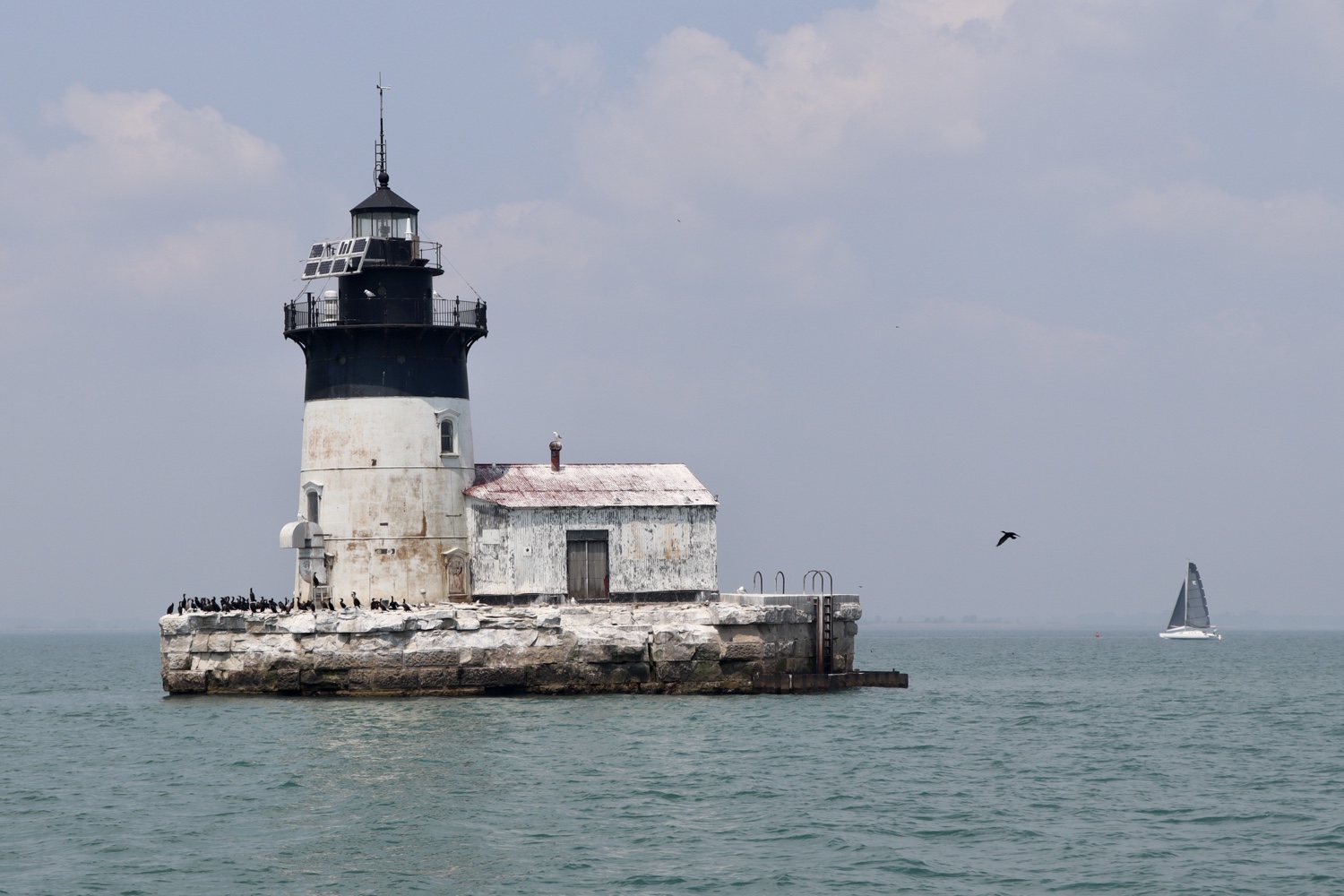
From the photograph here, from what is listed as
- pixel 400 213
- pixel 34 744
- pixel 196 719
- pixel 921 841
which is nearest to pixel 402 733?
pixel 196 719

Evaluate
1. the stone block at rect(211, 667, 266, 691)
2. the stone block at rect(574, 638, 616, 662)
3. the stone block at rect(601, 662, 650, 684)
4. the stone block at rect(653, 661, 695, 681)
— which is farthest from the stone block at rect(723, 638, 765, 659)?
the stone block at rect(211, 667, 266, 691)

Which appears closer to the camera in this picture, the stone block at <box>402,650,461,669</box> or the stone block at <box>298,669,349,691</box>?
the stone block at <box>402,650,461,669</box>

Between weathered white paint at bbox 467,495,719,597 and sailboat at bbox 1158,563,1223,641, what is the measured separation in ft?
294

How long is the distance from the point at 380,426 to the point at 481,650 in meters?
7.18

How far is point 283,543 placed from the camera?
43219mm

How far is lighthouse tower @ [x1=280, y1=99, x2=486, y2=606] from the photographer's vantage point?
43.5 metres

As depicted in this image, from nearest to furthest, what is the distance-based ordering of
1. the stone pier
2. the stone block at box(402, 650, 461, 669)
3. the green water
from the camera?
the green water, the stone block at box(402, 650, 461, 669), the stone pier

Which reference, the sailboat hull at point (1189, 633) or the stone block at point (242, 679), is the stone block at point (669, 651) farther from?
the sailboat hull at point (1189, 633)

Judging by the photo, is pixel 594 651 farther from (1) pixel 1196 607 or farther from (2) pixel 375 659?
(1) pixel 1196 607

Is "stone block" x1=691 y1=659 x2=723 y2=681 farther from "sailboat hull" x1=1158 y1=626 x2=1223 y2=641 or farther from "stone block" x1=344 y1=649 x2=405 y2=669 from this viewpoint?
"sailboat hull" x1=1158 y1=626 x2=1223 y2=641

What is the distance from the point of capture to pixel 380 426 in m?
43.6

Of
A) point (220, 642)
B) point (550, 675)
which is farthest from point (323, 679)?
point (550, 675)

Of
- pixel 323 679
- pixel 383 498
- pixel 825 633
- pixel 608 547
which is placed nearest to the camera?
pixel 323 679

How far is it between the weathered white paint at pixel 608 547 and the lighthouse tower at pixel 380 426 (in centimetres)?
77
